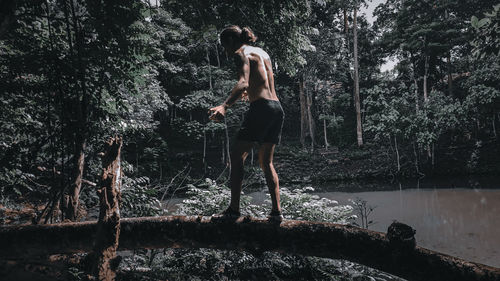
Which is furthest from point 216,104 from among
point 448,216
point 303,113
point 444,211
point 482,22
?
point 482,22

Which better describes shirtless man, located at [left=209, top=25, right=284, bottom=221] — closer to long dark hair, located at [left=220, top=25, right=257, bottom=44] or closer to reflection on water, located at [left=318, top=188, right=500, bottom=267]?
long dark hair, located at [left=220, top=25, right=257, bottom=44]

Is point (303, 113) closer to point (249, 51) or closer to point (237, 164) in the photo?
point (249, 51)

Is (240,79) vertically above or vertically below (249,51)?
below

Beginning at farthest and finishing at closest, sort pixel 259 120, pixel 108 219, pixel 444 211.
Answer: pixel 444 211 < pixel 259 120 < pixel 108 219

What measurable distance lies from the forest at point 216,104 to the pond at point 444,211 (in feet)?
0.90

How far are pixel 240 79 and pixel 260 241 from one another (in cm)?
145

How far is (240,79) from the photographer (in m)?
2.34

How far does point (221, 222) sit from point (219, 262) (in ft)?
6.73

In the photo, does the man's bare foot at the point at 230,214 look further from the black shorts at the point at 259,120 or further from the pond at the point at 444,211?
the pond at the point at 444,211

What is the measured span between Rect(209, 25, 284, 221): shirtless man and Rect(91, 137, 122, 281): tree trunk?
0.96 m

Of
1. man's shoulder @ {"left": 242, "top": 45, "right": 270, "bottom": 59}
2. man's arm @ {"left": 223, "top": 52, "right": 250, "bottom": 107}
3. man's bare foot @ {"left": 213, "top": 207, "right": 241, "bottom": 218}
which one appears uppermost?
man's shoulder @ {"left": 242, "top": 45, "right": 270, "bottom": 59}

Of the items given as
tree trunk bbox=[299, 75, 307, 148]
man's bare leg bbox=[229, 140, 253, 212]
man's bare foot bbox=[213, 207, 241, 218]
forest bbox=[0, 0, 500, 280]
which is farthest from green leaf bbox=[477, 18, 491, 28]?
tree trunk bbox=[299, 75, 307, 148]

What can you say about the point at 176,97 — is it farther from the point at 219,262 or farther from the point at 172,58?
the point at 219,262

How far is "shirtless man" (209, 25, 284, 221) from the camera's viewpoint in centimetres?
249
